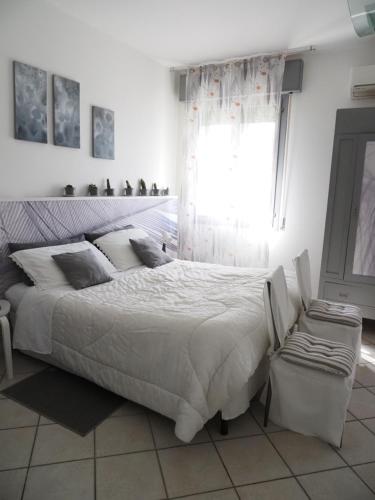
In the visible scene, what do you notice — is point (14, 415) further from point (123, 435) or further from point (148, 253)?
point (148, 253)

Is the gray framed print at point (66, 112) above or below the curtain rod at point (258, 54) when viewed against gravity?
below

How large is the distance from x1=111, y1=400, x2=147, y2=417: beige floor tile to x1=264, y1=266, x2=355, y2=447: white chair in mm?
748

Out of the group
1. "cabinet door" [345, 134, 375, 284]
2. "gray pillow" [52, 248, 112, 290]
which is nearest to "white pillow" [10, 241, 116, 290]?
"gray pillow" [52, 248, 112, 290]

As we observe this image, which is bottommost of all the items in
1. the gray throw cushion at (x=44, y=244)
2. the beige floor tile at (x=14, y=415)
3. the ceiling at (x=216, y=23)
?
the beige floor tile at (x=14, y=415)

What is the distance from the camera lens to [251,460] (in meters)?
1.76

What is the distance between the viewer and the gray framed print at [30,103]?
2709mm

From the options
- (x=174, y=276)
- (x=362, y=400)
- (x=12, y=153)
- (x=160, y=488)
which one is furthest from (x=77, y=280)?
(x=362, y=400)

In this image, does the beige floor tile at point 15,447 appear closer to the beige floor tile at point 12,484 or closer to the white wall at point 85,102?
the beige floor tile at point 12,484

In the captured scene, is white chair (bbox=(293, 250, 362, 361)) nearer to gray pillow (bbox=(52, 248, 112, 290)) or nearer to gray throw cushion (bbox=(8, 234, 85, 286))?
gray pillow (bbox=(52, 248, 112, 290))

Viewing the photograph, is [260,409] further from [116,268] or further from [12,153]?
[12,153]

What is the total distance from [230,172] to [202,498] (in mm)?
3397

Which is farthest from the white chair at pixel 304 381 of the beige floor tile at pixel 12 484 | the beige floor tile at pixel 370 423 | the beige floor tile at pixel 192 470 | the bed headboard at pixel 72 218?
the bed headboard at pixel 72 218

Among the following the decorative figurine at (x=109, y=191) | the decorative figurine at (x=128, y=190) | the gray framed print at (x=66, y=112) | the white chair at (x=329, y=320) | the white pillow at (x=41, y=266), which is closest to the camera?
the white chair at (x=329, y=320)

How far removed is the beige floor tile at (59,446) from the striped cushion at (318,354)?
1.15 meters
